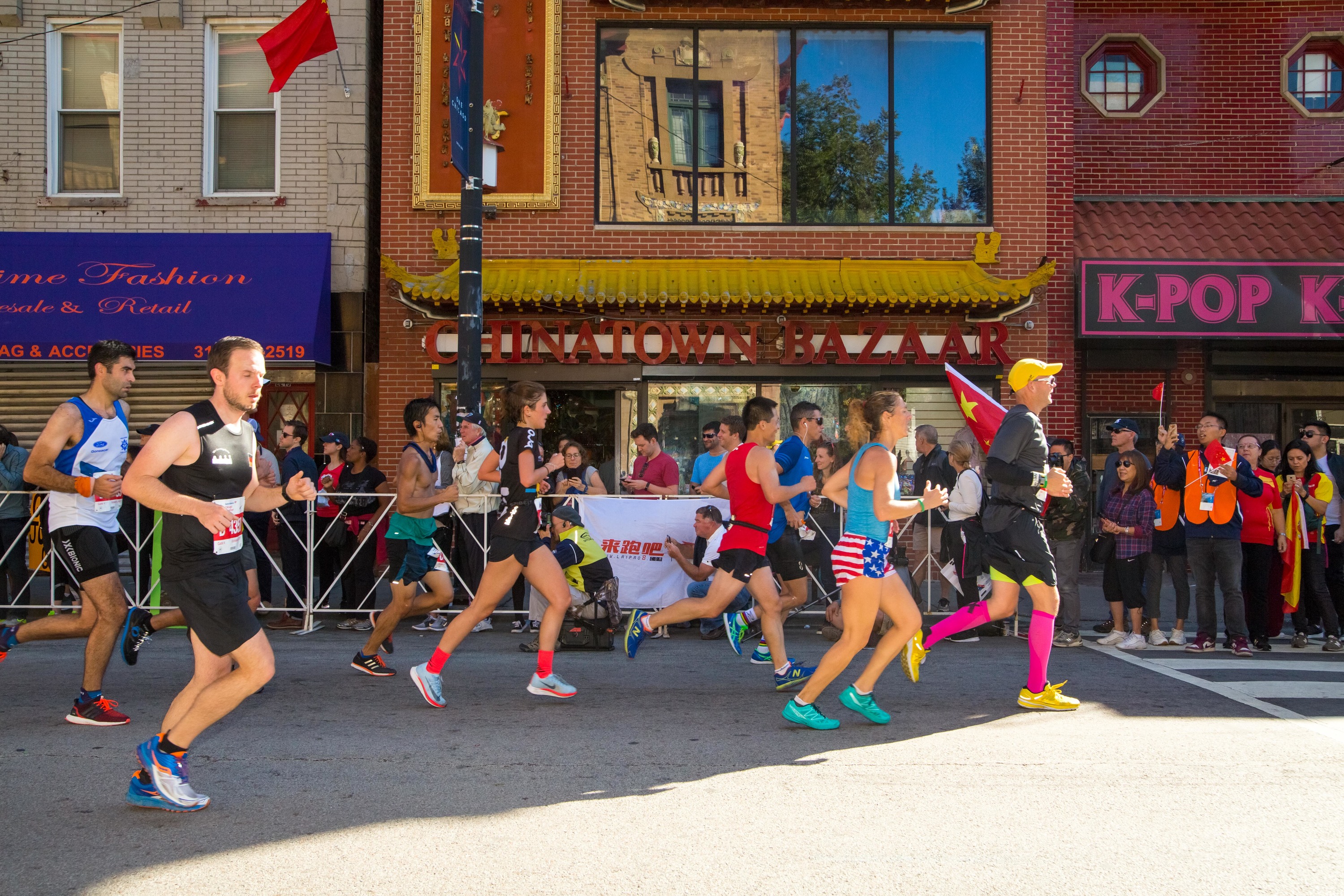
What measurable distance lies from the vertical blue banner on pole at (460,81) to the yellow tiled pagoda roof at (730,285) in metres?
3.25

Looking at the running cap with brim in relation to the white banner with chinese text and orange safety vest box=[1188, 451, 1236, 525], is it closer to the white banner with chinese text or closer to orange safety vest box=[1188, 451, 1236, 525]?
the white banner with chinese text

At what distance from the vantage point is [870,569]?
600cm

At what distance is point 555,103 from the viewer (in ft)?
45.6

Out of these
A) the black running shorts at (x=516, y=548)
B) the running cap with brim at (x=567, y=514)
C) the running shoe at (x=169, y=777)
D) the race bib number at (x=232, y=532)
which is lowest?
the running shoe at (x=169, y=777)

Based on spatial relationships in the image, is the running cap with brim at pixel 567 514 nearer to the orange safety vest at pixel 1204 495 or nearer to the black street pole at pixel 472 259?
the black street pole at pixel 472 259

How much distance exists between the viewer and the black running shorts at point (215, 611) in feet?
15.5

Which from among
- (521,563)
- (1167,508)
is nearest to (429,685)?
(521,563)

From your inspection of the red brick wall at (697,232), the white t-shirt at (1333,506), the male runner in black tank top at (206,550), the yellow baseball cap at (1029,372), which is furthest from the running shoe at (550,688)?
the red brick wall at (697,232)

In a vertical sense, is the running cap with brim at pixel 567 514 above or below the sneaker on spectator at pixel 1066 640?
above

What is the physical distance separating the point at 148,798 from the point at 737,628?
14.7 ft

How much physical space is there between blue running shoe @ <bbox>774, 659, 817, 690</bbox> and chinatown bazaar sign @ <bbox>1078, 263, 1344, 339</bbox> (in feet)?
26.3

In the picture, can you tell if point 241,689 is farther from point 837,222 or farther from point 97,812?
point 837,222

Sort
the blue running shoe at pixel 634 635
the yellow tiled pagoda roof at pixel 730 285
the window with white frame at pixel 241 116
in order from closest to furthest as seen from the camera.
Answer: the blue running shoe at pixel 634 635
the yellow tiled pagoda roof at pixel 730 285
the window with white frame at pixel 241 116

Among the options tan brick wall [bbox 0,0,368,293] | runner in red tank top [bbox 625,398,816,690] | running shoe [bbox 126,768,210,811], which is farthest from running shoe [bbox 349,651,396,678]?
tan brick wall [bbox 0,0,368,293]
